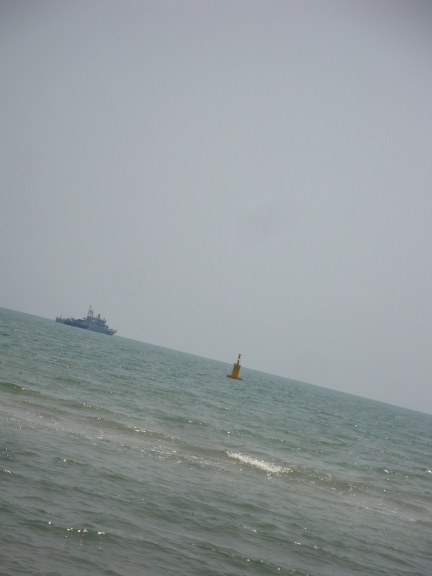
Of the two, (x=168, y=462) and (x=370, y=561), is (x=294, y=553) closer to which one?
(x=370, y=561)

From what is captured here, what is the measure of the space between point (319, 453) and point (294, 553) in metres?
14.9

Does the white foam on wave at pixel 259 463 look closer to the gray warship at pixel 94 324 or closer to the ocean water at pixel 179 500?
the ocean water at pixel 179 500

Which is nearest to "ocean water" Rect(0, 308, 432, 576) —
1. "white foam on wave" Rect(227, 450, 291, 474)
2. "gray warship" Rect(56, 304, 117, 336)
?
"white foam on wave" Rect(227, 450, 291, 474)

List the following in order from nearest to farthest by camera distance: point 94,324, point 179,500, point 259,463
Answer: point 179,500, point 259,463, point 94,324

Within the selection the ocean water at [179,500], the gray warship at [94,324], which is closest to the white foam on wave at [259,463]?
the ocean water at [179,500]

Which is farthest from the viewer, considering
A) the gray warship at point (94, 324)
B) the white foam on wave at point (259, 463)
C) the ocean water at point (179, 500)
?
the gray warship at point (94, 324)

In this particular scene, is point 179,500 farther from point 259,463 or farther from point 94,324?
point 94,324

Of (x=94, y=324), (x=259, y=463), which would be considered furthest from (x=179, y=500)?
(x=94, y=324)

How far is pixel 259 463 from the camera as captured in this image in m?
18.5

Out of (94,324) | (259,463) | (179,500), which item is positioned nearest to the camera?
(179,500)

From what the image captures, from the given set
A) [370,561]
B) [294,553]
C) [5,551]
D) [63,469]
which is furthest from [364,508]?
[5,551]

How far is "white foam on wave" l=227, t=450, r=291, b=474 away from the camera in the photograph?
1787 cm

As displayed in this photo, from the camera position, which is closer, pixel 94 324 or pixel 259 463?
pixel 259 463

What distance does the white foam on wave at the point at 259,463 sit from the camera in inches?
703
